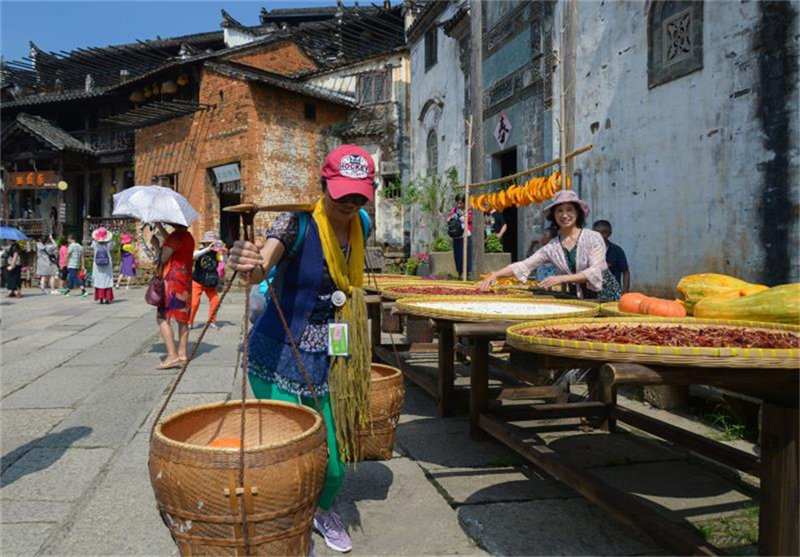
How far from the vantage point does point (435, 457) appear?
3541 millimetres

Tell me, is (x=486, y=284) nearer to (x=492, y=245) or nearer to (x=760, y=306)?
(x=760, y=306)

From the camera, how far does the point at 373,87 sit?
775 inches

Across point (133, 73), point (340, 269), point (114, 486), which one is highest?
point (133, 73)

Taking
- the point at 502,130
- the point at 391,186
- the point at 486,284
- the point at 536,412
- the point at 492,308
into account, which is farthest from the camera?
the point at 391,186

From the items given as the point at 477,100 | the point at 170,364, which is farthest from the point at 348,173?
the point at 477,100

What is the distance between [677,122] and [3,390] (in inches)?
282

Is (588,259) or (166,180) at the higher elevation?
(166,180)

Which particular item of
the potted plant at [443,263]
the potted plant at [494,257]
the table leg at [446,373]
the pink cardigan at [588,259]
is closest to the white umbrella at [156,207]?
the table leg at [446,373]

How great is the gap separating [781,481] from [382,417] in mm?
1732

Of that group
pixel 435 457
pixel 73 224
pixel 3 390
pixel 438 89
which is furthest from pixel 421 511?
pixel 73 224

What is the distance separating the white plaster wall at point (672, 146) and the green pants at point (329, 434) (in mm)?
4590

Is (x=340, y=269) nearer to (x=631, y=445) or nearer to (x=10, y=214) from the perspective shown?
(x=631, y=445)

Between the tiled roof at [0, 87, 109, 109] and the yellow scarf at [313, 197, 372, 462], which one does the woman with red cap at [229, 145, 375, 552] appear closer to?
the yellow scarf at [313, 197, 372, 462]

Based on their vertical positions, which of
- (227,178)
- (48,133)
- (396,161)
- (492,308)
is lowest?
(492,308)
